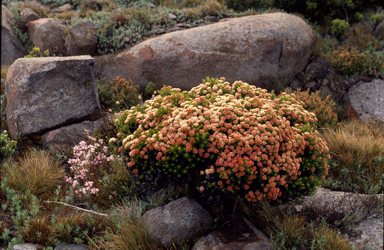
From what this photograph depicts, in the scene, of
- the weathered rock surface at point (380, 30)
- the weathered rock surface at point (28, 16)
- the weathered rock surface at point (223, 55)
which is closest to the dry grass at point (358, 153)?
the weathered rock surface at point (223, 55)

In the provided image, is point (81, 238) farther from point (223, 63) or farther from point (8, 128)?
point (223, 63)

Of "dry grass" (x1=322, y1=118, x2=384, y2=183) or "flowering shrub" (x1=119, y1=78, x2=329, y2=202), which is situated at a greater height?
"flowering shrub" (x1=119, y1=78, x2=329, y2=202)

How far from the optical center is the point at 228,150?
144 inches

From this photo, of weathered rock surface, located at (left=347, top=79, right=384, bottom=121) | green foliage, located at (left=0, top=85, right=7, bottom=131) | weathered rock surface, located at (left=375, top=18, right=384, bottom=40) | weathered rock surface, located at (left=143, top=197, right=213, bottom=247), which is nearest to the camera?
weathered rock surface, located at (left=143, top=197, right=213, bottom=247)

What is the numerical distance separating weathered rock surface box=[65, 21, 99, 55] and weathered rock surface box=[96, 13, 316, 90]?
158 centimetres

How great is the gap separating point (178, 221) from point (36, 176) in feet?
10.0

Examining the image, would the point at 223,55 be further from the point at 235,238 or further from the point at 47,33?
the point at 47,33

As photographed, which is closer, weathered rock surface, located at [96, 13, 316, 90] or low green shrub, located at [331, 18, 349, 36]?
weathered rock surface, located at [96, 13, 316, 90]

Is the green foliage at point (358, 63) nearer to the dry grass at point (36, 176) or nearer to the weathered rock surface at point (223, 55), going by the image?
the weathered rock surface at point (223, 55)

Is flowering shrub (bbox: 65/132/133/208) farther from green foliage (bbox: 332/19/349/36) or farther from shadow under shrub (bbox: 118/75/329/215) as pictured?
green foliage (bbox: 332/19/349/36)

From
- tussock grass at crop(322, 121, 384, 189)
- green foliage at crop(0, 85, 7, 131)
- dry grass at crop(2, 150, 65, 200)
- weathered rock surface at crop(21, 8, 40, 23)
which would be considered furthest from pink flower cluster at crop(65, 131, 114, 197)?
weathered rock surface at crop(21, 8, 40, 23)

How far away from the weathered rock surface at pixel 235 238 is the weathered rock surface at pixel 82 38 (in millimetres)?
7699

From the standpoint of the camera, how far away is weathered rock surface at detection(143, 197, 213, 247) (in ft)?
13.2

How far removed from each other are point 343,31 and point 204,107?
329 inches
